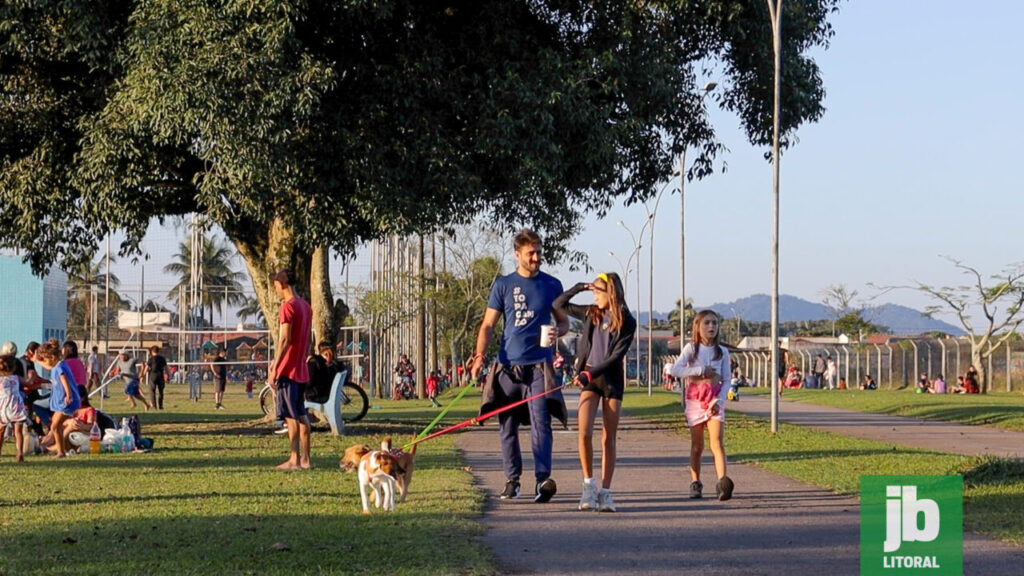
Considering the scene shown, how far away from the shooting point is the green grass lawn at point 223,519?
7410 mm

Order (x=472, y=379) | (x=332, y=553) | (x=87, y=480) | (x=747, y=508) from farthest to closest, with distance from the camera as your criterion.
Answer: (x=87, y=480) → (x=747, y=508) → (x=472, y=379) → (x=332, y=553)

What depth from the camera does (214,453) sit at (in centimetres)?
1645

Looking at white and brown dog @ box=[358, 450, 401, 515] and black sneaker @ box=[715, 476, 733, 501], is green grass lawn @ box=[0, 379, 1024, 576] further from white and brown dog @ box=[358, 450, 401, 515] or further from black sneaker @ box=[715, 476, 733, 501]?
black sneaker @ box=[715, 476, 733, 501]

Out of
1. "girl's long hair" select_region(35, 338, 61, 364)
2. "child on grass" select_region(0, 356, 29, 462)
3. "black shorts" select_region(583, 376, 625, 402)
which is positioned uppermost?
"girl's long hair" select_region(35, 338, 61, 364)

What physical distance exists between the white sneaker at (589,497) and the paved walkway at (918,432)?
21.0ft

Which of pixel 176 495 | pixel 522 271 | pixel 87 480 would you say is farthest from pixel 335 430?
pixel 522 271

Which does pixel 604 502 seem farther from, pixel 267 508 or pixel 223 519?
pixel 223 519

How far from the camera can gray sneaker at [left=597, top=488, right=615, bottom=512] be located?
32.9 ft

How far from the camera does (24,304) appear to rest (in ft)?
170

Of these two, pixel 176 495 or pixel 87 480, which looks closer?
pixel 176 495

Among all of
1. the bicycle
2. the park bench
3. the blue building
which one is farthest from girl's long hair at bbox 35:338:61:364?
the blue building

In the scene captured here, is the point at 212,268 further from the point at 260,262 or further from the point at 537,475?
the point at 537,475

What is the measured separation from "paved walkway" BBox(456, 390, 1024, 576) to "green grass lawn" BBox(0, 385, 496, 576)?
0.34 meters

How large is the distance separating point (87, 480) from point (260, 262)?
8.82 meters
